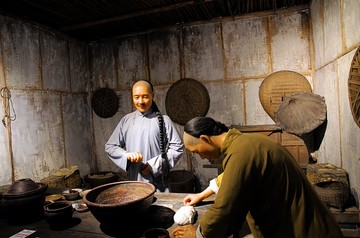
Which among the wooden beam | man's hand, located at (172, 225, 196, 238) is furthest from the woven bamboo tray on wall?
man's hand, located at (172, 225, 196, 238)

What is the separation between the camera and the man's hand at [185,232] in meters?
1.85

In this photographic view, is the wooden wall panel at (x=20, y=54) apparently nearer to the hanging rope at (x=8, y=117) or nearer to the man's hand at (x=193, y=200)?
the hanging rope at (x=8, y=117)

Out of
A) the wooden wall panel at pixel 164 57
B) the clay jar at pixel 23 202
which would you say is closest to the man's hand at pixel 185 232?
the clay jar at pixel 23 202

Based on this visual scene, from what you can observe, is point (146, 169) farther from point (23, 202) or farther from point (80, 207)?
point (23, 202)

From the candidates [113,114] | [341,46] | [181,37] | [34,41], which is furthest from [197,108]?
[34,41]

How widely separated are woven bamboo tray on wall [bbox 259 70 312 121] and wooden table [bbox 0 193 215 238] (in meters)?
4.15

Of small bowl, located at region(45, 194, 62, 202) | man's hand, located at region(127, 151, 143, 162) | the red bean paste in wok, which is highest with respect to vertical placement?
man's hand, located at region(127, 151, 143, 162)

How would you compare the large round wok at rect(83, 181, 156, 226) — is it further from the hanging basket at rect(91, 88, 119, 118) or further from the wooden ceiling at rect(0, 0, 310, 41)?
the hanging basket at rect(91, 88, 119, 118)

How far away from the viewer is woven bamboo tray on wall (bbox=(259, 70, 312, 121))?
593 centimetres

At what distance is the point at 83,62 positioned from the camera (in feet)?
25.0

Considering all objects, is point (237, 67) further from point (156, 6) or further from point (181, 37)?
point (156, 6)

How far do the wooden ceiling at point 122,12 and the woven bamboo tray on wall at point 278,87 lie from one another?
166 cm

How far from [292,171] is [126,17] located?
5.48m

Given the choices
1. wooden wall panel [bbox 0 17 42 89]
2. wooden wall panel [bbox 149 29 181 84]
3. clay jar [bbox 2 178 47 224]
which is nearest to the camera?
clay jar [bbox 2 178 47 224]
